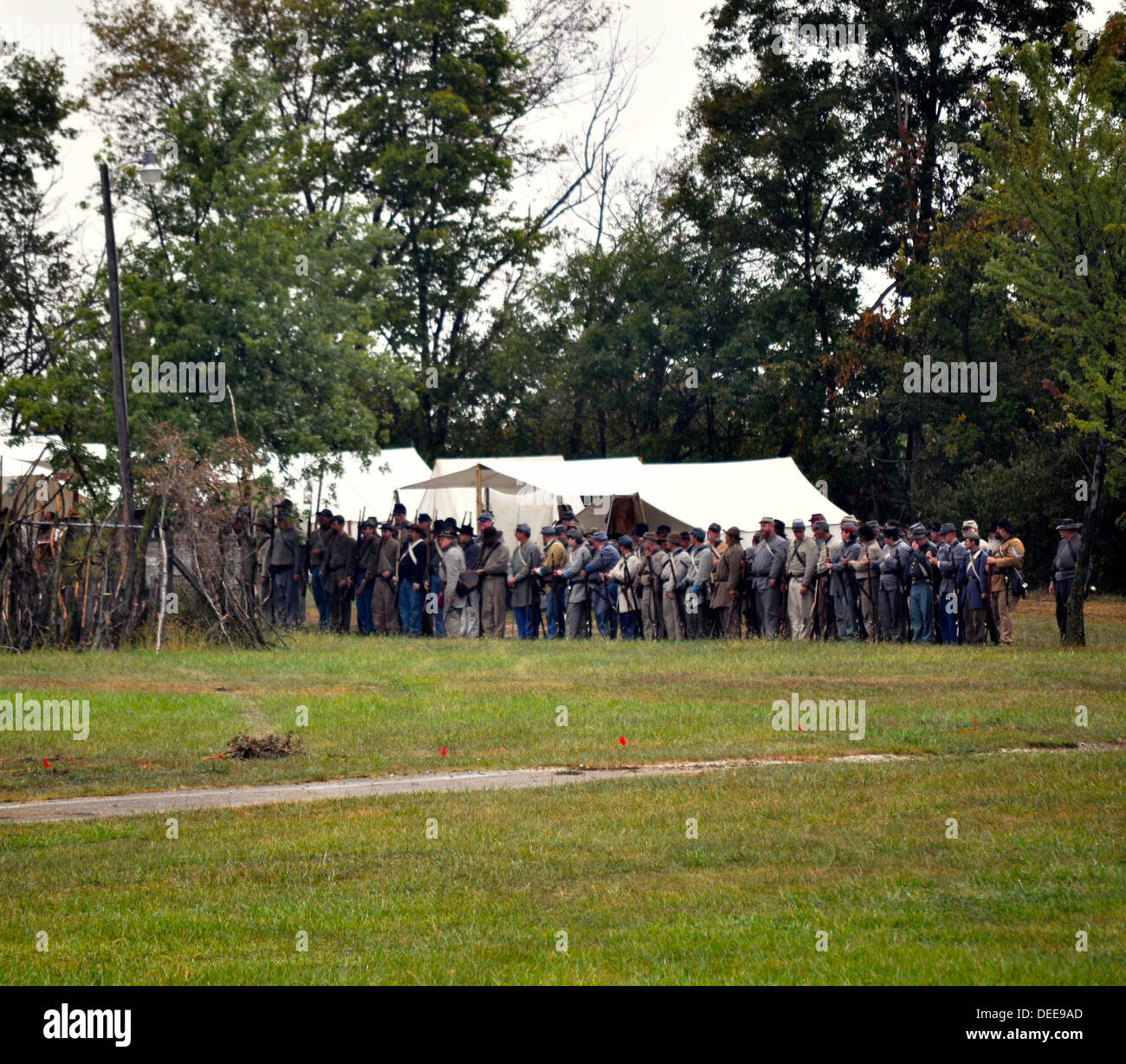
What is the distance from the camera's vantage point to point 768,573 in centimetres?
2675

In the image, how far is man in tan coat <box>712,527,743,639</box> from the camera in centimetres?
2689

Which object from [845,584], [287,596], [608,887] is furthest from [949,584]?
[608,887]

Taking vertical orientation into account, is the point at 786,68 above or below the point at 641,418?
above

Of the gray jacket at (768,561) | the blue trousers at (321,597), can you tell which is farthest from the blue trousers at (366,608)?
the gray jacket at (768,561)

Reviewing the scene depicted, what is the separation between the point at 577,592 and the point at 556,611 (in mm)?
814

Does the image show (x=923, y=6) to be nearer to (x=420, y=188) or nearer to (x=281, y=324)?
(x=420, y=188)

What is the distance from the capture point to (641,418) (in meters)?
52.9

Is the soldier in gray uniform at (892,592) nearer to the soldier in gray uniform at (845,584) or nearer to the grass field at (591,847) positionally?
the soldier in gray uniform at (845,584)

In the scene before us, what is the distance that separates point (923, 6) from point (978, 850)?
4142 cm

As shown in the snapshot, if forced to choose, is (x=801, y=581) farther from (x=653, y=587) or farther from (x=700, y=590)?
(x=653, y=587)

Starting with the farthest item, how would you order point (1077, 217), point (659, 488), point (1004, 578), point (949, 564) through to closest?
point (659, 488) < point (949, 564) < point (1004, 578) < point (1077, 217)

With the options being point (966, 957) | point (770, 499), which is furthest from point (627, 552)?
point (966, 957)

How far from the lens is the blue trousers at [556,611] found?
28.9 metres

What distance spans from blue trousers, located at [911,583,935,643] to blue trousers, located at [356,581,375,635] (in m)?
9.92
